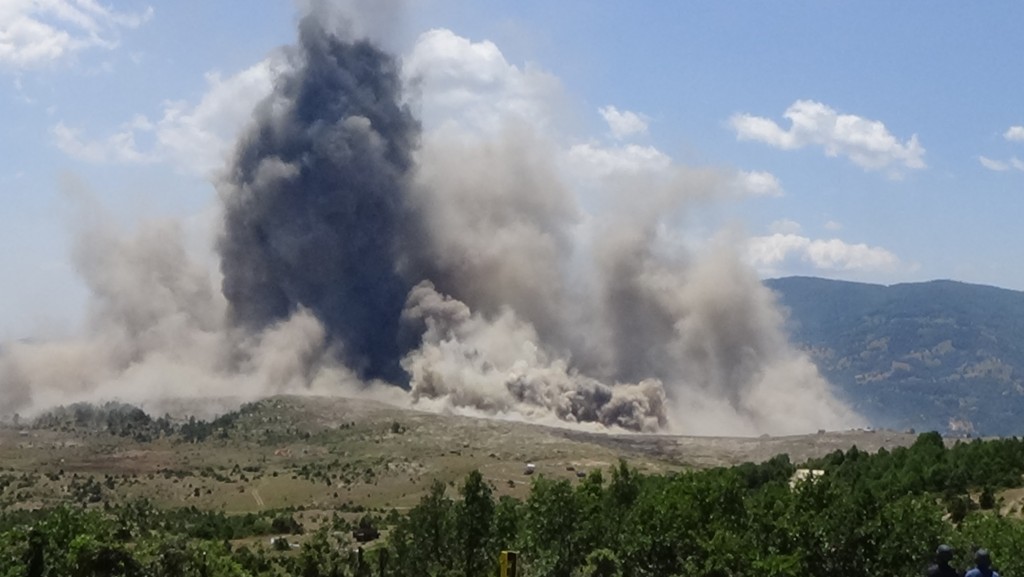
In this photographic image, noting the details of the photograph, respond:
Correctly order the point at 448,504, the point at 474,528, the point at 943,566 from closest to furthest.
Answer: the point at 943,566, the point at 474,528, the point at 448,504

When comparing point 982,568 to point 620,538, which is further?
point 620,538

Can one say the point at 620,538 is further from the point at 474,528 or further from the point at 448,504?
the point at 448,504

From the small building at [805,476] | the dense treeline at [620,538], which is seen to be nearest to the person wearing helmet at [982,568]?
the dense treeline at [620,538]

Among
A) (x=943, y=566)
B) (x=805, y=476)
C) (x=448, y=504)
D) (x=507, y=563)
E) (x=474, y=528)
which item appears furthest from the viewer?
(x=448, y=504)

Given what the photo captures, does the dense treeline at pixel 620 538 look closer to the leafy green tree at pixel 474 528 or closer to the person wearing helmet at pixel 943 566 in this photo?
the leafy green tree at pixel 474 528

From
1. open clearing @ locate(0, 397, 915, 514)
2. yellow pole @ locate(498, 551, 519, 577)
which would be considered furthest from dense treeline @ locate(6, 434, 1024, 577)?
open clearing @ locate(0, 397, 915, 514)

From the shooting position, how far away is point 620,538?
53062mm

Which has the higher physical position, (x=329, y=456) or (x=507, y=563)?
(x=329, y=456)

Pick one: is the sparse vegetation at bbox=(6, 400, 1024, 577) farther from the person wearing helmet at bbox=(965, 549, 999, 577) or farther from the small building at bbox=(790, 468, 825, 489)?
the person wearing helmet at bbox=(965, 549, 999, 577)

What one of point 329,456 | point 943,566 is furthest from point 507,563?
point 329,456

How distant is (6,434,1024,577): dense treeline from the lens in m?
39.8

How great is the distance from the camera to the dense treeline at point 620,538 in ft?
131

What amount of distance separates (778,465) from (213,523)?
50.4 meters

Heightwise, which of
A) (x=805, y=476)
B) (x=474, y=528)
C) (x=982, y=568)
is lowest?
(x=474, y=528)
